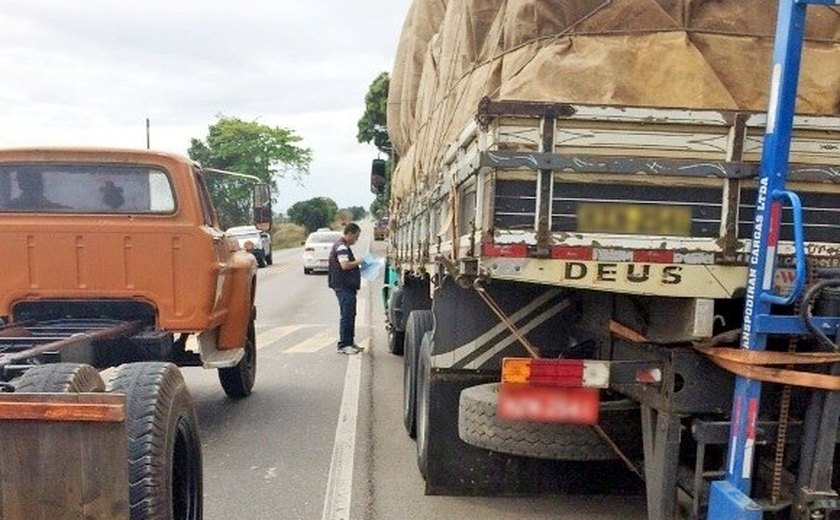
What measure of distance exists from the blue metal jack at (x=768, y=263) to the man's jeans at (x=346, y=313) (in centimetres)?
737

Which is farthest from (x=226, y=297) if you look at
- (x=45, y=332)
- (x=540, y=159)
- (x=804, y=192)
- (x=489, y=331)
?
(x=804, y=192)

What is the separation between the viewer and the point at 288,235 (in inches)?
2461

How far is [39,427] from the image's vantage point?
2.40m

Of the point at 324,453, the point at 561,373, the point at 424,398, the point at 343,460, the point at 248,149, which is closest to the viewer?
the point at 561,373

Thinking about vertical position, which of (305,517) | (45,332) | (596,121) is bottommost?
(305,517)

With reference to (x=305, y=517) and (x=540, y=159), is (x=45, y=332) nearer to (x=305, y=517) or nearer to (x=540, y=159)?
(x=305, y=517)

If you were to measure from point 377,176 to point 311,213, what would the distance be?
197 feet

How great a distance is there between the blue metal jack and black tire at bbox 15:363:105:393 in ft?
7.68

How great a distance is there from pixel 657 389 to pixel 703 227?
726 millimetres

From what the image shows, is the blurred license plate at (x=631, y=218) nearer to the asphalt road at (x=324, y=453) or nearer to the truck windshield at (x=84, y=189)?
the asphalt road at (x=324, y=453)

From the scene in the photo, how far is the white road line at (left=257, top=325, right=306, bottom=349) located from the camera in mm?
11570

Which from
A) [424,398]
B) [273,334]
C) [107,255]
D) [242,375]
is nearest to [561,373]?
[424,398]

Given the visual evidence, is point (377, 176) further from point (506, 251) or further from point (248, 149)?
point (248, 149)

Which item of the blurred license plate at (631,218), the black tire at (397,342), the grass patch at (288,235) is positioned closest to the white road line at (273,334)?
the black tire at (397,342)
